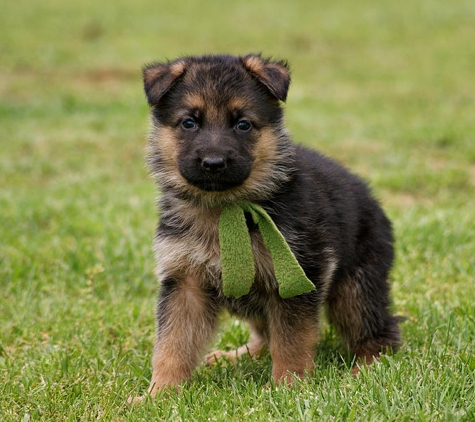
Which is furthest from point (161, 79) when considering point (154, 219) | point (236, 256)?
point (154, 219)

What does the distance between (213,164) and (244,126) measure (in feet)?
1.37

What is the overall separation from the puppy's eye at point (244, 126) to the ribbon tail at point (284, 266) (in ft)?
1.65

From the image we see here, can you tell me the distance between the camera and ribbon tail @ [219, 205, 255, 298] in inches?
158

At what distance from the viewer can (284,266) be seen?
3.95m

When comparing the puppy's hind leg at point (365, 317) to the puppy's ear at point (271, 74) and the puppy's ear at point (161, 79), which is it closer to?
the puppy's ear at point (271, 74)

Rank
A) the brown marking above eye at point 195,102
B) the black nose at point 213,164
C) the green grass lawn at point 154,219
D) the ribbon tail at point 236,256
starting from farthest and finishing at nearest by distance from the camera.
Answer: the brown marking above eye at point 195,102 → the ribbon tail at point 236,256 → the black nose at point 213,164 → the green grass lawn at point 154,219

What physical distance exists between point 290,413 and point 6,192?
19.0ft

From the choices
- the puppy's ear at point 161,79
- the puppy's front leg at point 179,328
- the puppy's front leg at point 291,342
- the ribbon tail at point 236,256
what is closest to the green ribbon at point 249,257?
the ribbon tail at point 236,256

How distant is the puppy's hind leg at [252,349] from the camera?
473 cm

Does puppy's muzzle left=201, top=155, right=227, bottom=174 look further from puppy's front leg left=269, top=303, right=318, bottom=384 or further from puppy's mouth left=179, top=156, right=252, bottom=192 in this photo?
puppy's front leg left=269, top=303, right=318, bottom=384

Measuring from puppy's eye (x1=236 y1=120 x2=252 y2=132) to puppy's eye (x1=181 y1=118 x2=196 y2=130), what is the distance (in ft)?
0.82

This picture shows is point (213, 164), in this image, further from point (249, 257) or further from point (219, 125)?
point (249, 257)

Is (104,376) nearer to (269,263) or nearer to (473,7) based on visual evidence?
(269,263)

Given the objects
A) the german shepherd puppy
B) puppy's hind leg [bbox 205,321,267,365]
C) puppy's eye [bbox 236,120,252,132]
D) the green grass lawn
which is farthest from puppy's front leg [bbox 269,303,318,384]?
puppy's eye [bbox 236,120,252,132]
